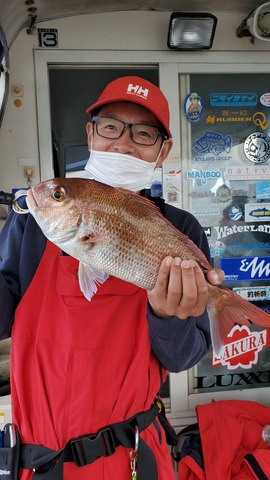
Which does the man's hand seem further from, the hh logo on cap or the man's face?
the hh logo on cap

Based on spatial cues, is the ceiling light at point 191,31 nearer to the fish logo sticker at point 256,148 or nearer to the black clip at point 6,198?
the fish logo sticker at point 256,148

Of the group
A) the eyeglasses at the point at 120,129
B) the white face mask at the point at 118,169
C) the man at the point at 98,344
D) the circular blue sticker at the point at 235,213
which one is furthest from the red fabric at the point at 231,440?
the eyeglasses at the point at 120,129

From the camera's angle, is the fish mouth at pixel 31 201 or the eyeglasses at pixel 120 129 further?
the eyeglasses at pixel 120 129

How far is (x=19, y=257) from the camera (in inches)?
60.9

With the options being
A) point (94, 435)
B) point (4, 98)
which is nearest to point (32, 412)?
point (94, 435)

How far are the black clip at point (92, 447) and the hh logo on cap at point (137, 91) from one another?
4.60 feet

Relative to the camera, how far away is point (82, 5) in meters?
2.98

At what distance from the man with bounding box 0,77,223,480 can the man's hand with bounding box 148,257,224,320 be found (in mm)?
35

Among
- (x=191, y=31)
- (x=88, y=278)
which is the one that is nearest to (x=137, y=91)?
(x=88, y=278)

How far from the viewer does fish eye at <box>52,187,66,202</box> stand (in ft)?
3.88

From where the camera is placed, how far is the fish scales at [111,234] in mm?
1183

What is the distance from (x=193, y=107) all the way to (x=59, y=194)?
258 centimetres

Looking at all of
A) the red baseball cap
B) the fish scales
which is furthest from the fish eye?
the red baseball cap

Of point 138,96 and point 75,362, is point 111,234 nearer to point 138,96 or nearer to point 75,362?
point 75,362
